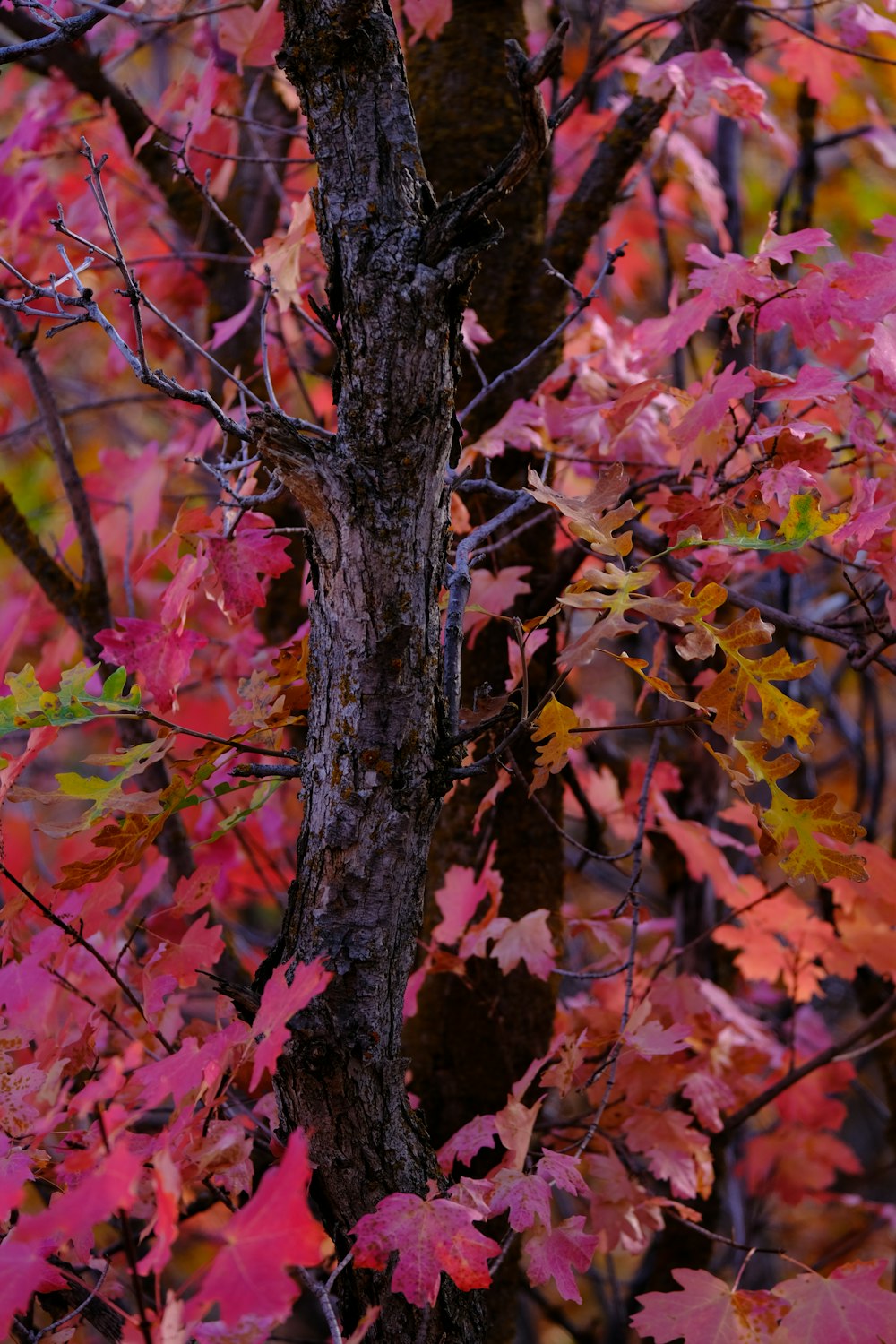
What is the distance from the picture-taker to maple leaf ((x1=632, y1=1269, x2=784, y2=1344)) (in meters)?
1.04

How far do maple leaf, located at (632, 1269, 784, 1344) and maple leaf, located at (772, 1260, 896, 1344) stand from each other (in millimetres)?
13

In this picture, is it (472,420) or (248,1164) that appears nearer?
(248,1164)

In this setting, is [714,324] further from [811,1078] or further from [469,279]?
[469,279]

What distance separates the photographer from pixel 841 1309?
1060mm

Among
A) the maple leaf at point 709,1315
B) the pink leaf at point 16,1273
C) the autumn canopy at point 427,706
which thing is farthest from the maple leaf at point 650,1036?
the pink leaf at point 16,1273

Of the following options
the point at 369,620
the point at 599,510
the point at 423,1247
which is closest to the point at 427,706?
the point at 369,620

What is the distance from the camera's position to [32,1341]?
98cm

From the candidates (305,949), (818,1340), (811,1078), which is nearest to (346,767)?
(305,949)

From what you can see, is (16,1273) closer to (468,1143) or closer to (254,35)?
(468,1143)

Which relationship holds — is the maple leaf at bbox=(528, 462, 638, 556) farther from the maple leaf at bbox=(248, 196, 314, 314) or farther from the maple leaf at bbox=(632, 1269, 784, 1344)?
the maple leaf at bbox=(632, 1269, 784, 1344)

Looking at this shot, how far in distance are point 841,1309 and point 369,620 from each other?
91 centimetres

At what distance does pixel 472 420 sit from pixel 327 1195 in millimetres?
1198

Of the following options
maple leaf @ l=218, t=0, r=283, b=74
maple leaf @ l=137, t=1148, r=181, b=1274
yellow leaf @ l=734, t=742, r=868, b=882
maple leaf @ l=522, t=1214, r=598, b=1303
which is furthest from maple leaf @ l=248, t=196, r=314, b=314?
maple leaf @ l=522, t=1214, r=598, b=1303

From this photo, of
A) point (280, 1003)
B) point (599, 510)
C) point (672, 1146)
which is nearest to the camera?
point (280, 1003)
